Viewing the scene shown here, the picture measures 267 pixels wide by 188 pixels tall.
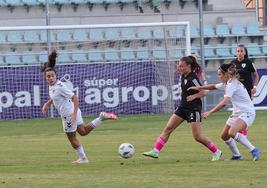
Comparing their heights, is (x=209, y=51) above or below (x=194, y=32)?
below

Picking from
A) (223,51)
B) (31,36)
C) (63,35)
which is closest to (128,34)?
(63,35)

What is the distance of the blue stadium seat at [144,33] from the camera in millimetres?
33597

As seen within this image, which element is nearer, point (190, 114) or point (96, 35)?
point (190, 114)

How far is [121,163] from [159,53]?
18038 mm

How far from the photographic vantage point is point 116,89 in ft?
104

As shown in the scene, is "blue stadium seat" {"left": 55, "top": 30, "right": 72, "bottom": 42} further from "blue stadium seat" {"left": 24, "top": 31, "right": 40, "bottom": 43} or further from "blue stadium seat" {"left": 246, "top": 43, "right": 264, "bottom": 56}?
"blue stadium seat" {"left": 246, "top": 43, "right": 264, "bottom": 56}

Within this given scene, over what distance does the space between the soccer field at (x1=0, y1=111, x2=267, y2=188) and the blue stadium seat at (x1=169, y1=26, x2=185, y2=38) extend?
25.9 feet

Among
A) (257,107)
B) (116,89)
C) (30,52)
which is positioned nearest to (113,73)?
(116,89)

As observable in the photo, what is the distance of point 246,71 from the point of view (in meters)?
18.8

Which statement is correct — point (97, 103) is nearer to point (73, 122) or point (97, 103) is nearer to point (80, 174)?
point (73, 122)

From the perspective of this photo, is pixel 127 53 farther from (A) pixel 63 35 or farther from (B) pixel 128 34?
(A) pixel 63 35

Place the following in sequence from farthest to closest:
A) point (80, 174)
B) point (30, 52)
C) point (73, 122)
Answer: point (30, 52) < point (73, 122) < point (80, 174)

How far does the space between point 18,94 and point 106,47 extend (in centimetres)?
469

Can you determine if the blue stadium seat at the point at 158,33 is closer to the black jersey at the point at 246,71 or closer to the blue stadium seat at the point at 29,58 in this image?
the blue stadium seat at the point at 29,58
